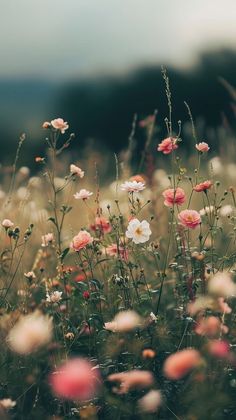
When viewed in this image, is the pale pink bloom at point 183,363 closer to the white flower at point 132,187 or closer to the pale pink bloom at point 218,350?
the pale pink bloom at point 218,350

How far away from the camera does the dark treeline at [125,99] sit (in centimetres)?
1059

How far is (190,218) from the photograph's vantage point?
221 centimetres

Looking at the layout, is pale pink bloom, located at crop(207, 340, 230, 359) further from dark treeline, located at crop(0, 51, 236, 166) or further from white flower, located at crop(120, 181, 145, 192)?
dark treeline, located at crop(0, 51, 236, 166)

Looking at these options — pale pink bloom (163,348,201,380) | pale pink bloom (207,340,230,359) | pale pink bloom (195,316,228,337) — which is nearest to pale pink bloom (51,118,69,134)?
pale pink bloom (195,316,228,337)

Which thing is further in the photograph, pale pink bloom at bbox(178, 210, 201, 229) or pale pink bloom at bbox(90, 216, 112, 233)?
pale pink bloom at bbox(90, 216, 112, 233)

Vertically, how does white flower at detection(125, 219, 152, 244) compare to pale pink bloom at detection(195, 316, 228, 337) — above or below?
above

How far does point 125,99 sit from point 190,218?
910 cm

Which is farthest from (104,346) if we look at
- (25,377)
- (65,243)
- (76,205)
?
(76,205)

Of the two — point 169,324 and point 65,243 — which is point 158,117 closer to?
point 65,243

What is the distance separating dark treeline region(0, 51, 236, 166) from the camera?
417 inches

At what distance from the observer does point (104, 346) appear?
217 centimetres

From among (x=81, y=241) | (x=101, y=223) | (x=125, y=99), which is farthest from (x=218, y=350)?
(x=125, y=99)

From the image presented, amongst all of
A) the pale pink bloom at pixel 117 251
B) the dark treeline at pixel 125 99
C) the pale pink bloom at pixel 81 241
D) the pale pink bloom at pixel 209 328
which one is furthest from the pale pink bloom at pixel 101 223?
the dark treeline at pixel 125 99

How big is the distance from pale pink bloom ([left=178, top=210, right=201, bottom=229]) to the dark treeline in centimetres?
828
